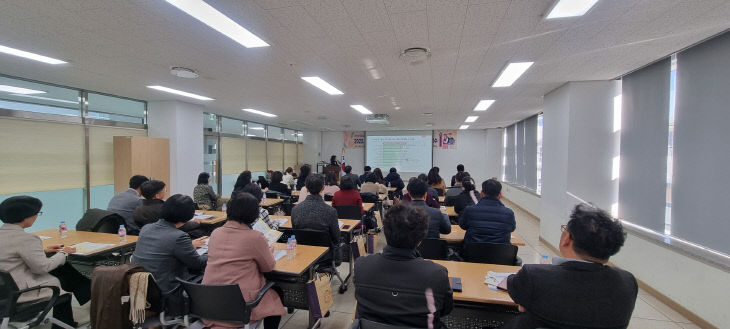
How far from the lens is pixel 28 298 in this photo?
2.21 m

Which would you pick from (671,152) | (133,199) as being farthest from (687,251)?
(133,199)

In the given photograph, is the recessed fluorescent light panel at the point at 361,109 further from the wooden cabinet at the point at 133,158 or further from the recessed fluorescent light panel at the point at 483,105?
the wooden cabinet at the point at 133,158

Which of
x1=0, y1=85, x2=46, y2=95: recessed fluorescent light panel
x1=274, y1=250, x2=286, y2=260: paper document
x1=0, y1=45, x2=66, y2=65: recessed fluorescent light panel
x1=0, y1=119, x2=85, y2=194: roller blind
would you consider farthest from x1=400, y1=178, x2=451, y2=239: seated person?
x1=0, y1=85, x2=46, y2=95: recessed fluorescent light panel

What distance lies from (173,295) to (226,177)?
285 inches

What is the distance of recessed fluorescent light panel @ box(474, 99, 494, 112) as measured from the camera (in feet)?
20.7

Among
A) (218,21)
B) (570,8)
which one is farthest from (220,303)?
(570,8)

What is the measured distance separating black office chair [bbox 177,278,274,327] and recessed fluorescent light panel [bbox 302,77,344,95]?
341cm

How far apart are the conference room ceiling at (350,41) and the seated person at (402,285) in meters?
1.87

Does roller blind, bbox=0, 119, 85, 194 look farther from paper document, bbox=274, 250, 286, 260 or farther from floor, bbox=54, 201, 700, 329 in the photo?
paper document, bbox=274, 250, 286, 260

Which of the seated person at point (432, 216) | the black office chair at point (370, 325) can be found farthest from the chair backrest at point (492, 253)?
the black office chair at point (370, 325)

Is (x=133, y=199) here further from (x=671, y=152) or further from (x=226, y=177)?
(x=671, y=152)

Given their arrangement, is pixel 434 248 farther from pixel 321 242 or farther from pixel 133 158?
pixel 133 158

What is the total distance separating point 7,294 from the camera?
6.79ft

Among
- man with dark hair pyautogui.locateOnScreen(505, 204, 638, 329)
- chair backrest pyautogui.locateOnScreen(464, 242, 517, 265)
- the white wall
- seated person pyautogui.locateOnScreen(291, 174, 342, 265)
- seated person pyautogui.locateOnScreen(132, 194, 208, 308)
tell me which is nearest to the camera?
man with dark hair pyautogui.locateOnScreen(505, 204, 638, 329)
